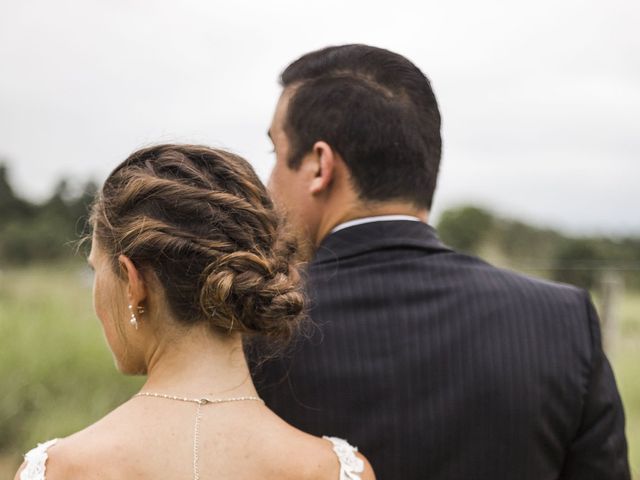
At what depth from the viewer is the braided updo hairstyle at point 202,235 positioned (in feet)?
6.09

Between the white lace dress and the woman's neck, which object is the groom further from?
the woman's neck

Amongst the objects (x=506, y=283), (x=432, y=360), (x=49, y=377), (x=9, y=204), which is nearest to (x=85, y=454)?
(x=432, y=360)

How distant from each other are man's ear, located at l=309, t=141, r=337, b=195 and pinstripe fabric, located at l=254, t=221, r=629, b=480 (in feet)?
0.68

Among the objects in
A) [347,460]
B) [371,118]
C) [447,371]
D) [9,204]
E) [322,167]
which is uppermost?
[371,118]

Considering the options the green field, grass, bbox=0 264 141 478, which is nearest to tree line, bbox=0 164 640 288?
the green field

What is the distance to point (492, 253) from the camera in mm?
9195

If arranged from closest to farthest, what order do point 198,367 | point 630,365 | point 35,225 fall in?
point 198,367
point 630,365
point 35,225

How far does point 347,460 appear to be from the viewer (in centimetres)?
198

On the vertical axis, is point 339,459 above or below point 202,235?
below

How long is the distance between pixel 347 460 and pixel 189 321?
19.3 inches

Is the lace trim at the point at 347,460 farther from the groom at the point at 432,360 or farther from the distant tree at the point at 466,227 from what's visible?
the distant tree at the point at 466,227

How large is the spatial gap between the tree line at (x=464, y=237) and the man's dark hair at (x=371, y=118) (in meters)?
6.36

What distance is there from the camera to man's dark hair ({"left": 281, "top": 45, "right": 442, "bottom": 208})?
2.48m

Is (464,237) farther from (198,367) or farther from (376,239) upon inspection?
(198,367)
